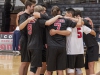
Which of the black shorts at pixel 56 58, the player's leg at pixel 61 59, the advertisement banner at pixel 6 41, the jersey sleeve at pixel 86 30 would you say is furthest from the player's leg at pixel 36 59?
the advertisement banner at pixel 6 41

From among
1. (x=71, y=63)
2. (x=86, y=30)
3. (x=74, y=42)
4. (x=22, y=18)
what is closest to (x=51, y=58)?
(x=71, y=63)

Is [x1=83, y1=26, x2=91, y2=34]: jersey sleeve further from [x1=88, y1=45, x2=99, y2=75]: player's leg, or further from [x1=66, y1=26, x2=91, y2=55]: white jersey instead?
[x1=88, y1=45, x2=99, y2=75]: player's leg

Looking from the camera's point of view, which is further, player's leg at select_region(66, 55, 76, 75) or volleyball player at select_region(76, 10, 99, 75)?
volleyball player at select_region(76, 10, 99, 75)

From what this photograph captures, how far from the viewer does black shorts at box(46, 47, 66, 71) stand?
5.33 m

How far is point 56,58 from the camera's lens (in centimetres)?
540

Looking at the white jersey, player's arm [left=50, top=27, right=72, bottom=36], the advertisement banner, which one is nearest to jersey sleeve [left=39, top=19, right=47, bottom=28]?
player's arm [left=50, top=27, right=72, bottom=36]

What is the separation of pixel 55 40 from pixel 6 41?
720cm

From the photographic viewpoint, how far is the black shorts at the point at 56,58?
5328 millimetres

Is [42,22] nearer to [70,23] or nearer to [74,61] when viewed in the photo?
[70,23]

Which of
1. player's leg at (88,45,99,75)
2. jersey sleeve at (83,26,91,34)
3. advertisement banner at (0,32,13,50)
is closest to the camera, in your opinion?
jersey sleeve at (83,26,91,34)

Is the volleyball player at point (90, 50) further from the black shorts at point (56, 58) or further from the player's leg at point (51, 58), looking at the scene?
the player's leg at point (51, 58)

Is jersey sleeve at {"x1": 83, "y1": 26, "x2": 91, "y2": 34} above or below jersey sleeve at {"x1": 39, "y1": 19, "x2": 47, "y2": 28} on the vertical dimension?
below

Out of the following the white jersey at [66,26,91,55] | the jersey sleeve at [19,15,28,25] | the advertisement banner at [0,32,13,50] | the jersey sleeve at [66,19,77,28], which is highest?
the jersey sleeve at [19,15,28,25]

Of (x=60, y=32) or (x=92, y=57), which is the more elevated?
(x=60, y=32)
